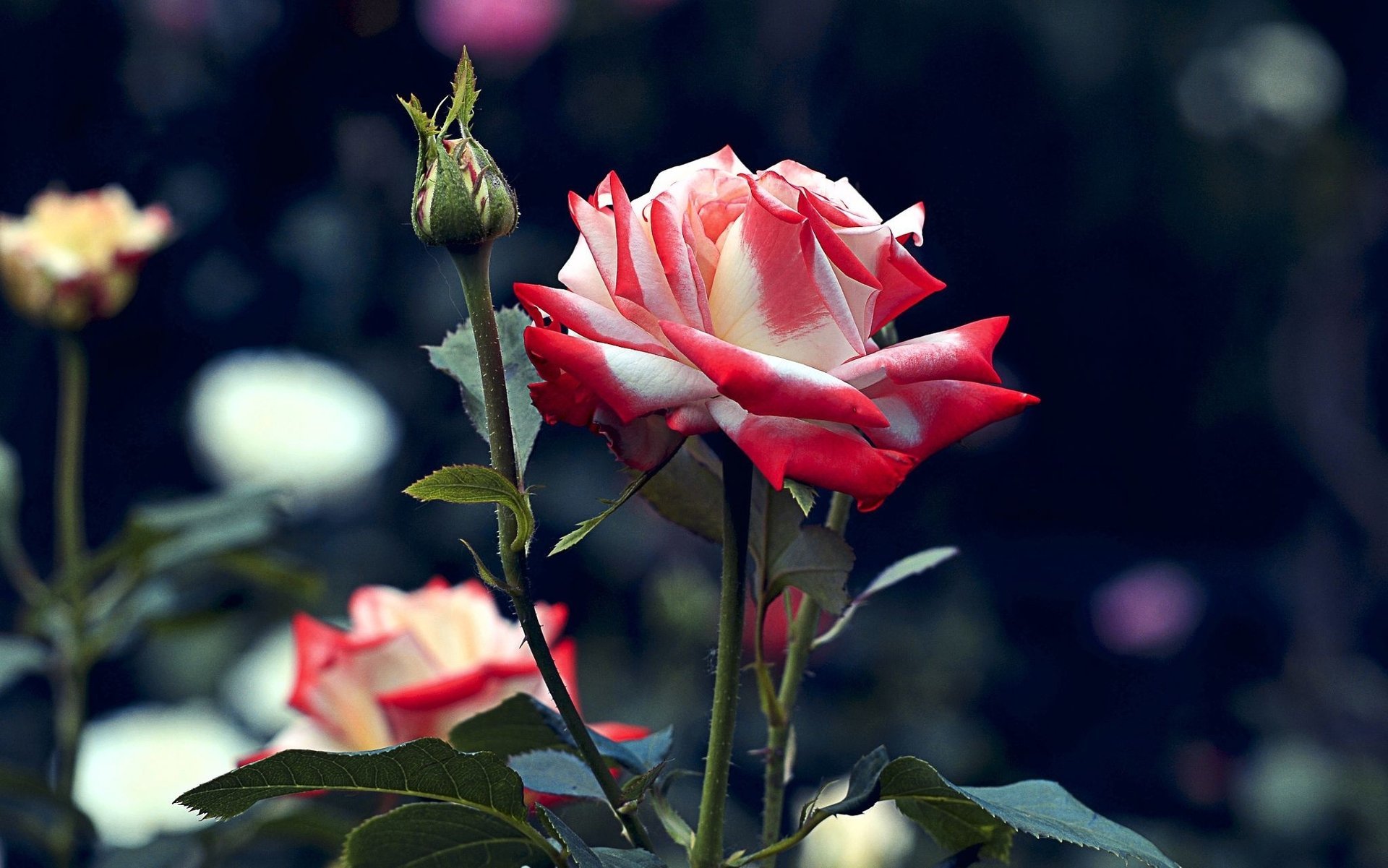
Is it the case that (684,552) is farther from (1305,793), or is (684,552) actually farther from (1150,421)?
(1150,421)

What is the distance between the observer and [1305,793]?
59.3 inches

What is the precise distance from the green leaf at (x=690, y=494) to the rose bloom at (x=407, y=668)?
0.25ft

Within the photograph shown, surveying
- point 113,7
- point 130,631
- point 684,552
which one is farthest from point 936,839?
point 113,7

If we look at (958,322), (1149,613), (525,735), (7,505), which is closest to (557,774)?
(525,735)

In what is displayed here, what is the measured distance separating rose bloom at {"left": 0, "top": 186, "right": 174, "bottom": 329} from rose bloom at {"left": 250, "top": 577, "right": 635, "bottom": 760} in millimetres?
373

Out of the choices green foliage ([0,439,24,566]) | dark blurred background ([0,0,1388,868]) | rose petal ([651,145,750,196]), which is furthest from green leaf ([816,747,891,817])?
dark blurred background ([0,0,1388,868])

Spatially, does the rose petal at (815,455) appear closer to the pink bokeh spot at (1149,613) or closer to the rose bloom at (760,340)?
the rose bloom at (760,340)

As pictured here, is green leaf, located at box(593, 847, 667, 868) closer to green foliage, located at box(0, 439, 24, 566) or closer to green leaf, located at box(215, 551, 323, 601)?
green leaf, located at box(215, 551, 323, 601)

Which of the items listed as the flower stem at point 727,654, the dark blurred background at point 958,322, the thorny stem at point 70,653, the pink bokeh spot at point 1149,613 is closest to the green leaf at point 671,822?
the flower stem at point 727,654

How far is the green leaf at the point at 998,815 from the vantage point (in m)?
0.26

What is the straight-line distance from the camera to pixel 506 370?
0.28 m

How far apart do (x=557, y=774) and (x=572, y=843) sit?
57 mm

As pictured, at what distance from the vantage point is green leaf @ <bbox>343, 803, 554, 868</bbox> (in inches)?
10.0

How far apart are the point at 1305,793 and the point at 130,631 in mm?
1296
